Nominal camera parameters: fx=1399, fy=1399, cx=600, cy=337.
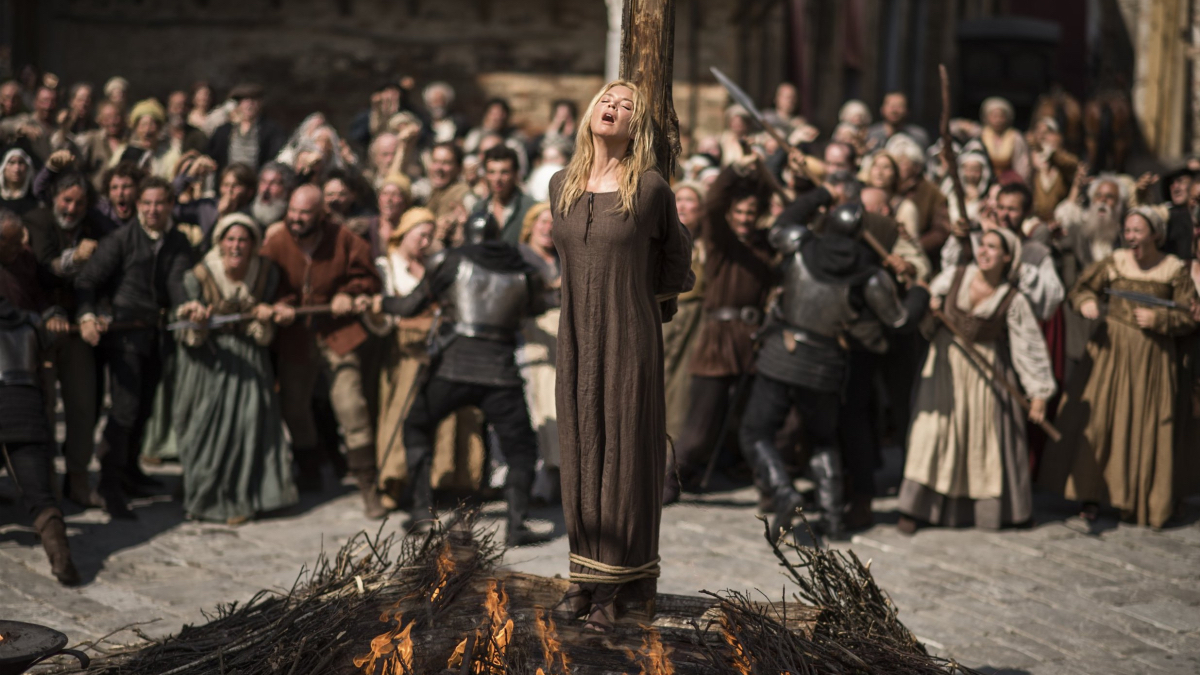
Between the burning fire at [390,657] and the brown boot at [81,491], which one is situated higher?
the burning fire at [390,657]

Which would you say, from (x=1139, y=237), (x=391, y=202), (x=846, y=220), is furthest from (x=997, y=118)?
(x=391, y=202)

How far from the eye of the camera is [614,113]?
14.8 feet

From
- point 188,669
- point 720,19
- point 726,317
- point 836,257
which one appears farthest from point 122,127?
point 720,19

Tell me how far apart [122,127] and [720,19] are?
768 cm

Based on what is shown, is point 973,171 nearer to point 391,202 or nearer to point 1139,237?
point 1139,237

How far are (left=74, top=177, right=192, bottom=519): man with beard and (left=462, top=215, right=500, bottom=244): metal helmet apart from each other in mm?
1575

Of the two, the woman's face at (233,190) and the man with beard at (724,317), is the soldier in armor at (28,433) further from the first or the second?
the man with beard at (724,317)

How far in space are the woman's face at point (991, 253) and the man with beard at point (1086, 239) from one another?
68.1 inches

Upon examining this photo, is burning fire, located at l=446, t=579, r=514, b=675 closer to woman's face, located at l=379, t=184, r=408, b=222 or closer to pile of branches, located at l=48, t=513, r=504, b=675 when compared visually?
pile of branches, located at l=48, t=513, r=504, b=675

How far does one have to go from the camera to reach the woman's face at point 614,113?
4500 mm

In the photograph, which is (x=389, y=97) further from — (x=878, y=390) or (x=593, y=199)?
(x=593, y=199)

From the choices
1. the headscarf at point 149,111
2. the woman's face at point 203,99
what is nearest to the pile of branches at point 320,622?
the headscarf at point 149,111

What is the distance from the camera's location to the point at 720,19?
15945 mm

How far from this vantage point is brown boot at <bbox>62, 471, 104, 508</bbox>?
7758mm
